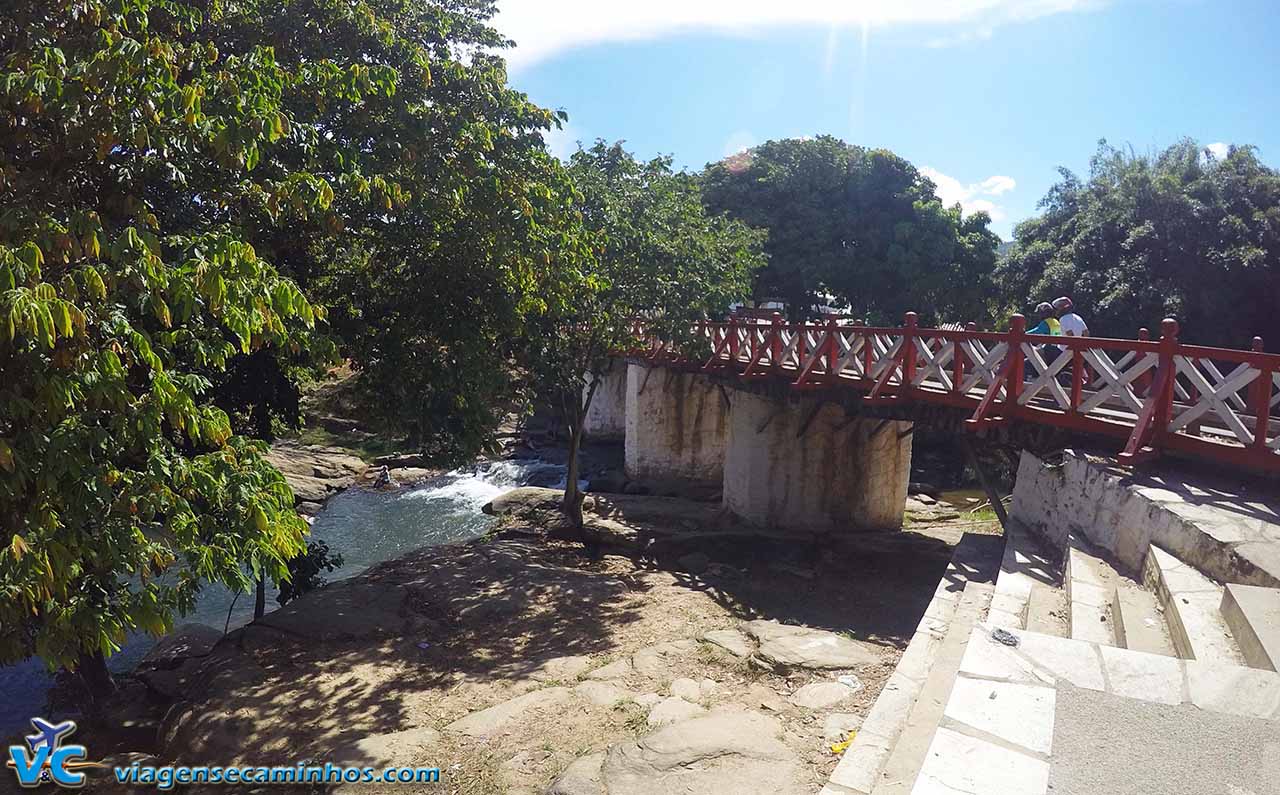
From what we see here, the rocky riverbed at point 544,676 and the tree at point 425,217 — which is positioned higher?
the tree at point 425,217

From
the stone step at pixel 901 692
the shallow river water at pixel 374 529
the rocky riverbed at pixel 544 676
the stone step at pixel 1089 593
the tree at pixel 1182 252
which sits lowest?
the shallow river water at pixel 374 529

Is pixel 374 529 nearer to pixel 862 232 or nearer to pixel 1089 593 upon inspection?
pixel 1089 593

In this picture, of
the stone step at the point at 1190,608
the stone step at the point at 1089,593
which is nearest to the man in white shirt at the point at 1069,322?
the stone step at the point at 1089,593

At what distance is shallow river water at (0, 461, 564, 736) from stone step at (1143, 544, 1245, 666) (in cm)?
940

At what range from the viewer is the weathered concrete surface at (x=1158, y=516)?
501cm

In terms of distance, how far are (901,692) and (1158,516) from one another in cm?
264

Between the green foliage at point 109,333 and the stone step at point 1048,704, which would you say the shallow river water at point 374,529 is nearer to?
the green foliage at point 109,333

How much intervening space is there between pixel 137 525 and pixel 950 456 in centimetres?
2472

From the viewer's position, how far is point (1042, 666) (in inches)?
152

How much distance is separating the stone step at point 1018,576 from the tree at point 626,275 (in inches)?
274

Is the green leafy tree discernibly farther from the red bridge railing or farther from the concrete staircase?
the red bridge railing

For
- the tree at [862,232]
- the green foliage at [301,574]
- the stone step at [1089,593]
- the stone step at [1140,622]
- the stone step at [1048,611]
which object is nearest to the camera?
the stone step at [1140,622]

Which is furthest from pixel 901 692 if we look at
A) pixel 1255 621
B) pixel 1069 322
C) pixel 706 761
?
pixel 1069 322

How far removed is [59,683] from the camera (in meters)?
9.09
